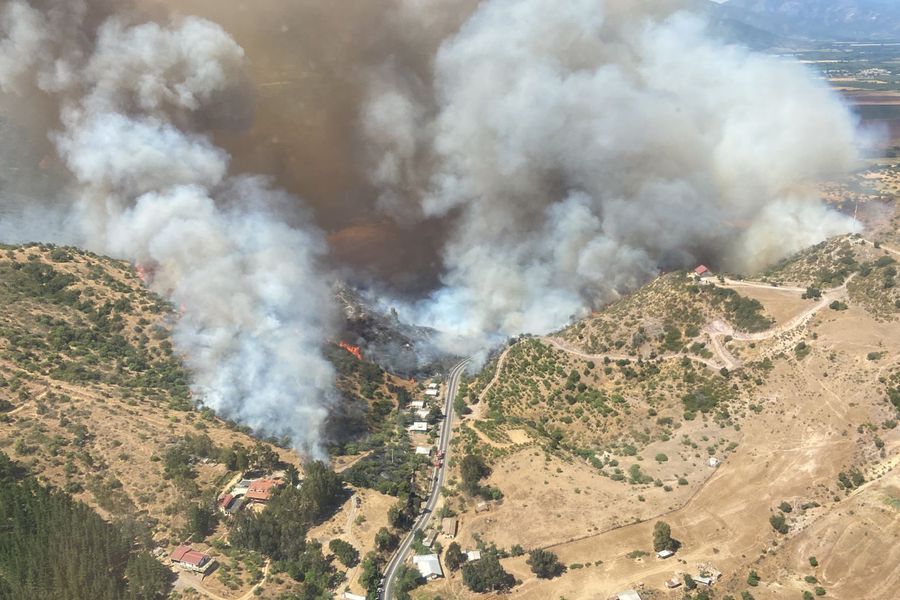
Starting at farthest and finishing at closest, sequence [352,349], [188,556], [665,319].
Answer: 1. [352,349]
2. [665,319]
3. [188,556]

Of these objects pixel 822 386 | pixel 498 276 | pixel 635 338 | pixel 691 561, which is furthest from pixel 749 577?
pixel 498 276

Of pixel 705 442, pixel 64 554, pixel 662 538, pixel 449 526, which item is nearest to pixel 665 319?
pixel 705 442

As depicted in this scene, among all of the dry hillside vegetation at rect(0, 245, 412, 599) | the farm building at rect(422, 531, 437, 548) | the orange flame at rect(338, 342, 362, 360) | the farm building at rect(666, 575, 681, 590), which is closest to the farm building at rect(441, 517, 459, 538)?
the farm building at rect(422, 531, 437, 548)

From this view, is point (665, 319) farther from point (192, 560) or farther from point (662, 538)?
point (192, 560)

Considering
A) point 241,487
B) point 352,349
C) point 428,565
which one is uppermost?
point 352,349

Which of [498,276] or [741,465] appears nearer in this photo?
[741,465]

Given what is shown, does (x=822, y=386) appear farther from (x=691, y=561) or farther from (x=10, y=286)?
(x=10, y=286)

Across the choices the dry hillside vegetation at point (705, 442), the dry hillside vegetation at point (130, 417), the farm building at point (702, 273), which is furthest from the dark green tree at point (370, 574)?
the farm building at point (702, 273)
